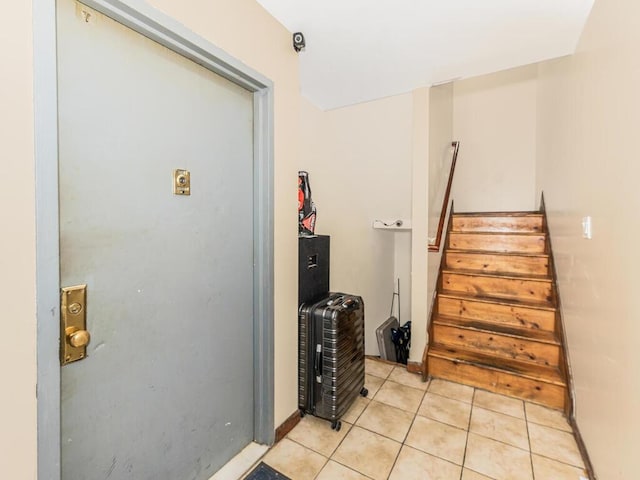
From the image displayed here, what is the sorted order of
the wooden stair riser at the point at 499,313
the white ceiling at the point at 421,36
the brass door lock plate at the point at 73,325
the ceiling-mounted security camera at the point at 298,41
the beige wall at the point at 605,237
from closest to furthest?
the brass door lock plate at the point at 73,325
the beige wall at the point at 605,237
the white ceiling at the point at 421,36
the ceiling-mounted security camera at the point at 298,41
the wooden stair riser at the point at 499,313

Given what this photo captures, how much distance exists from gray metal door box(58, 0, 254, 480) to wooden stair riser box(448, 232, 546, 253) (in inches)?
99.1

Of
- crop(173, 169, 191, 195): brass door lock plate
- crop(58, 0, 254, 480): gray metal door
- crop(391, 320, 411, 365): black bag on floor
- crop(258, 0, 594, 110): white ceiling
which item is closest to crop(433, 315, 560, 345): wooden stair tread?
crop(391, 320, 411, 365): black bag on floor

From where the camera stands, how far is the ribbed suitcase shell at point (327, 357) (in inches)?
73.4

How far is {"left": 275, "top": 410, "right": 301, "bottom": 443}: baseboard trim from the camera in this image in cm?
179

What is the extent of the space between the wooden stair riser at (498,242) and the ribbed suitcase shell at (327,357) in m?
1.88

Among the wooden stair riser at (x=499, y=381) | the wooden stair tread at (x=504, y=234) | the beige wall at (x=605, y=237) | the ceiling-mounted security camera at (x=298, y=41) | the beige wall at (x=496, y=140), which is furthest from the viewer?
the beige wall at (x=496, y=140)

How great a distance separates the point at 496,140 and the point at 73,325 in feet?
15.2

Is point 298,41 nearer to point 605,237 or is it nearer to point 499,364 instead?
point 605,237

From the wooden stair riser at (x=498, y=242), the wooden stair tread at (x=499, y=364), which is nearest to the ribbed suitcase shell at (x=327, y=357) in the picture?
the wooden stair tread at (x=499, y=364)

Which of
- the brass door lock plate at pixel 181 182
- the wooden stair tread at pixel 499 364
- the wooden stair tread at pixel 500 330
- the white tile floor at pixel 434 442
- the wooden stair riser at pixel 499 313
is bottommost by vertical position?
the white tile floor at pixel 434 442

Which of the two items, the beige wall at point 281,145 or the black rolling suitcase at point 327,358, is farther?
the black rolling suitcase at point 327,358

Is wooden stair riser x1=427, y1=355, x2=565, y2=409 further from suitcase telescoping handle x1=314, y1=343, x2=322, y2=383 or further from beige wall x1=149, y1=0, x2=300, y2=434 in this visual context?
beige wall x1=149, y1=0, x2=300, y2=434

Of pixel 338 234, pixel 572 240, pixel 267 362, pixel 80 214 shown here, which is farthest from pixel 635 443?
pixel 338 234

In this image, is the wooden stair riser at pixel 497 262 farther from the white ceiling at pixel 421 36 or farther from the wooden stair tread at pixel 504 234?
the white ceiling at pixel 421 36
